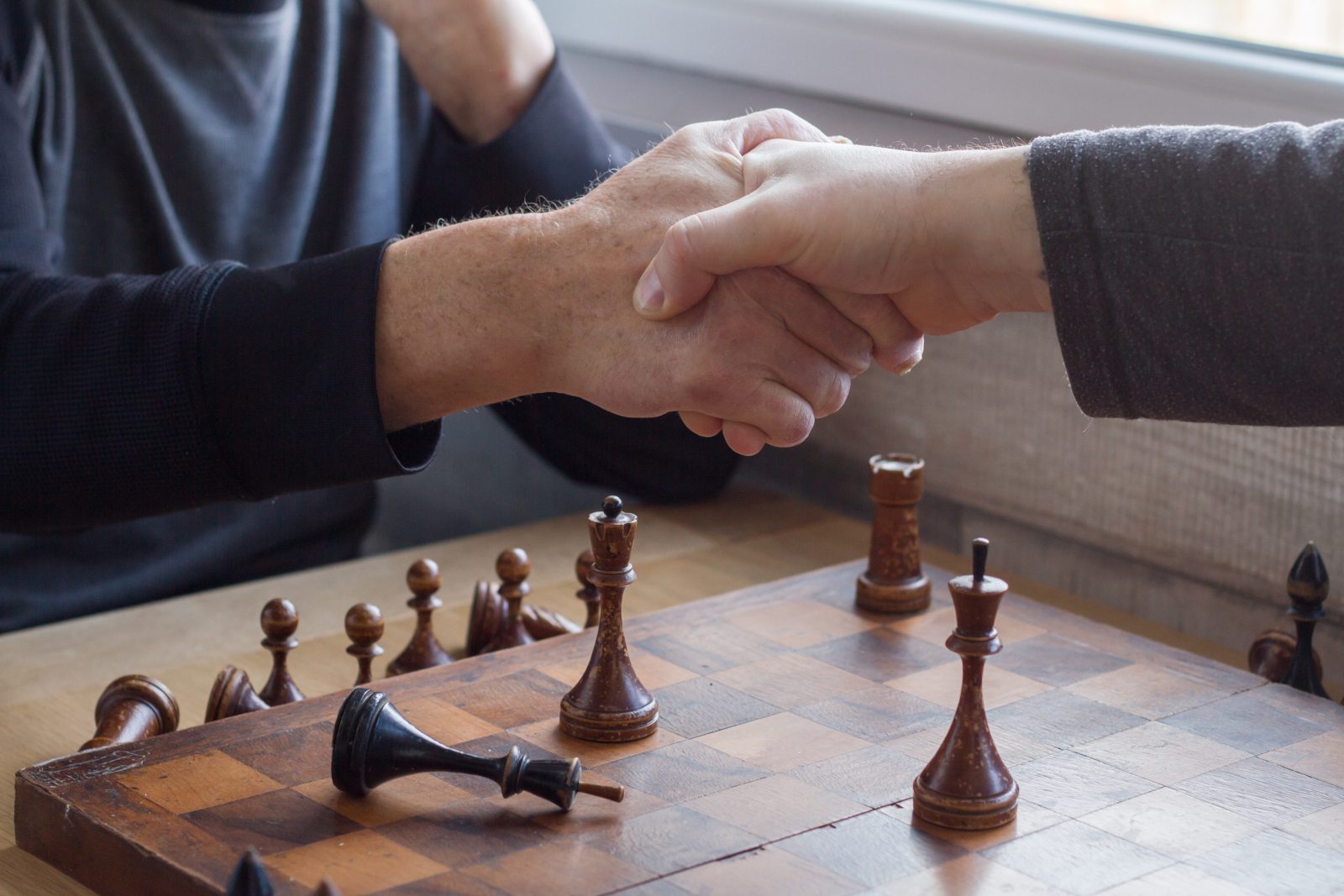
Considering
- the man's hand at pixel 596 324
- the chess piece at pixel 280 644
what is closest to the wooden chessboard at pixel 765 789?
the chess piece at pixel 280 644

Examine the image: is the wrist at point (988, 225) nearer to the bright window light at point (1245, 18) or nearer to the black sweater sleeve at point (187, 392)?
the black sweater sleeve at point (187, 392)

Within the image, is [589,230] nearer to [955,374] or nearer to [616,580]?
[616,580]

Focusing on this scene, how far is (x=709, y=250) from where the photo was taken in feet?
3.70

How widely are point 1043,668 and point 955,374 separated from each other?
670 millimetres

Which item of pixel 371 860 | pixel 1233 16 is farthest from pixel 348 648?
pixel 1233 16

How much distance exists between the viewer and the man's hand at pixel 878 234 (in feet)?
3.43

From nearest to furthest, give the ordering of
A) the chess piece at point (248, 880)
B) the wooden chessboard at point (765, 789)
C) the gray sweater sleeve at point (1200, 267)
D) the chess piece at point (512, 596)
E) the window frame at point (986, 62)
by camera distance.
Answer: the chess piece at point (248, 880)
the wooden chessboard at point (765, 789)
the gray sweater sleeve at point (1200, 267)
the chess piece at point (512, 596)
the window frame at point (986, 62)

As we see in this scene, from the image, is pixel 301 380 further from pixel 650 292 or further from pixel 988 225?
pixel 988 225

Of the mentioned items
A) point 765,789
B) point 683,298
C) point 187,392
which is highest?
point 683,298

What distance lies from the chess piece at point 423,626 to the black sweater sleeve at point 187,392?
9 cm

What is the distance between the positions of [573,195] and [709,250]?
0.69 m

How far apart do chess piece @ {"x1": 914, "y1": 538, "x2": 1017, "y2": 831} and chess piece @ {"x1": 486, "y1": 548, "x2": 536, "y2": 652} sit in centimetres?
46

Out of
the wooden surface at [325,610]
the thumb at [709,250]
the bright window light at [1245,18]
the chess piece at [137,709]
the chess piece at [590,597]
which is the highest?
the bright window light at [1245,18]

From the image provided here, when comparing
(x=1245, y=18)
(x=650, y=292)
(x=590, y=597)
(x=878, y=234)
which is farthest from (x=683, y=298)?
(x=1245, y=18)
